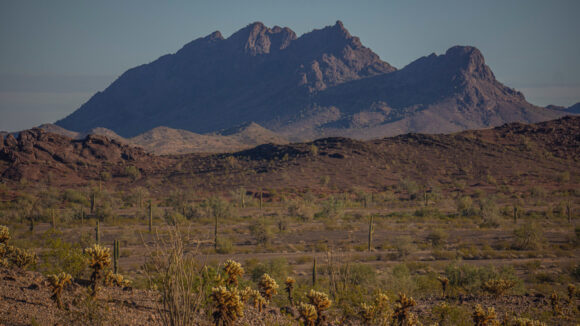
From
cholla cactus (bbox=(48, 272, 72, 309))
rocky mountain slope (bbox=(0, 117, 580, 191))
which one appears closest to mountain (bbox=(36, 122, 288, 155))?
rocky mountain slope (bbox=(0, 117, 580, 191))

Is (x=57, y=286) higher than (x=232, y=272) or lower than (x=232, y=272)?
lower

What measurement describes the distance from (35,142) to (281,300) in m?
67.7

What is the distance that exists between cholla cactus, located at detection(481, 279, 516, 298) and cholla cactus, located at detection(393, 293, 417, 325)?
6.01 meters

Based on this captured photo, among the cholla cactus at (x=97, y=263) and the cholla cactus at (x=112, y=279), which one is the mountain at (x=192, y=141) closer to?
the cholla cactus at (x=112, y=279)

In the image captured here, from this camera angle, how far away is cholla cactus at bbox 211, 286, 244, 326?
24.6 feet

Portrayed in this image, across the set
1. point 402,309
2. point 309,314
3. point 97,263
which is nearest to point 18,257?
point 97,263

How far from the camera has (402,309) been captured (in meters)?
9.02

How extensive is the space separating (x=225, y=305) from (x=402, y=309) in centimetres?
386

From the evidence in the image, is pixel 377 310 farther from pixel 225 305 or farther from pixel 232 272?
pixel 225 305

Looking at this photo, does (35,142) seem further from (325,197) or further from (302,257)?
(302,257)

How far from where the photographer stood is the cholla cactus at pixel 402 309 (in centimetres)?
898

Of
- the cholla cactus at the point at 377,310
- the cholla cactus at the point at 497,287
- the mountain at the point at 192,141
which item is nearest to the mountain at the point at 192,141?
the mountain at the point at 192,141

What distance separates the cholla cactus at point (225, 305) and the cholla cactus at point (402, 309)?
349 cm

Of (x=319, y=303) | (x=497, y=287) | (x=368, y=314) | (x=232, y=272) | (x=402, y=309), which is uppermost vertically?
(x=232, y=272)
